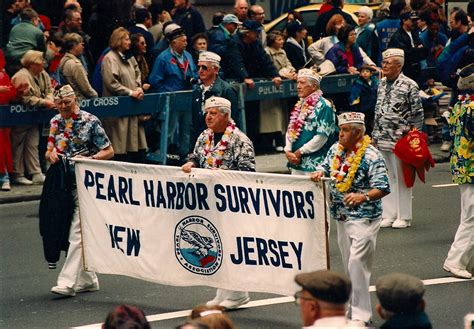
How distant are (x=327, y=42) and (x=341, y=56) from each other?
1.19ft

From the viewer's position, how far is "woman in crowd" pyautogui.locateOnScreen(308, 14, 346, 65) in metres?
20.5

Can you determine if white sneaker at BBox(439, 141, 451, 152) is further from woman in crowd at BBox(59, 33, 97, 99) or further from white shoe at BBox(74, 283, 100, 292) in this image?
white shoe at BBox(74, 283, 100, 292)

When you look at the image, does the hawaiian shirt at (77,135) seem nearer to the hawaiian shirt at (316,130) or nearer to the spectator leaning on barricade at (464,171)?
the hawaiian shirt at (316,130)

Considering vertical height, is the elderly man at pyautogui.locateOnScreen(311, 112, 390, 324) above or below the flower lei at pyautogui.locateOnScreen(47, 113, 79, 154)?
below

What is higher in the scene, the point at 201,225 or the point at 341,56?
the point at 341,56

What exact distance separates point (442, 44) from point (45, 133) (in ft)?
26.8

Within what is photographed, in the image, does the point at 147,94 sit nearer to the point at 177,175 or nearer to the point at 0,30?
the point at 0,30

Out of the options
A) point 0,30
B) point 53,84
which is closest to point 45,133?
point 53,84

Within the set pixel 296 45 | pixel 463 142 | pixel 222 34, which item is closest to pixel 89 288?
pixel 463 142

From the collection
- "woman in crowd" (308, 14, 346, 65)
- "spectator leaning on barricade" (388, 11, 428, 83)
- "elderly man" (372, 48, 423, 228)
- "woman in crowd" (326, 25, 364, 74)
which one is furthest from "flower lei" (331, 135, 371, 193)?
"woman in crowd" (308, 14, 346, 65)

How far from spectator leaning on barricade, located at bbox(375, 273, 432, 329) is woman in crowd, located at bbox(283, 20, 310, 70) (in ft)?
47.4

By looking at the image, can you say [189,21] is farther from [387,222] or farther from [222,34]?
[387,222]

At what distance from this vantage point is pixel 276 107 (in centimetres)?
2059

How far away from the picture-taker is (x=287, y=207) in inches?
411
